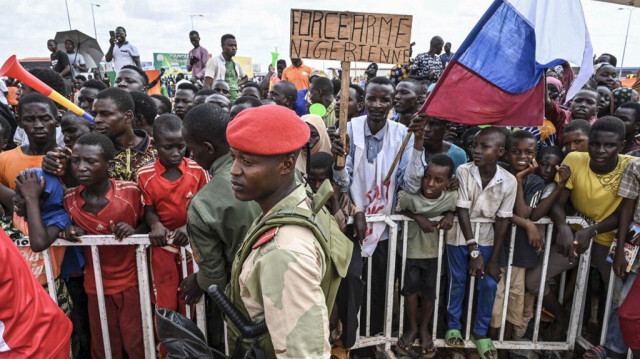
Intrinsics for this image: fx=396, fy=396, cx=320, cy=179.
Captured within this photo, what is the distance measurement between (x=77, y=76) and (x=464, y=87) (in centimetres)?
1015

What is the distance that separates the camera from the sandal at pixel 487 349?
3.36 metres

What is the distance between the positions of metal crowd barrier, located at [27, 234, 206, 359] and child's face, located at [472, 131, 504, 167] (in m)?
2.37

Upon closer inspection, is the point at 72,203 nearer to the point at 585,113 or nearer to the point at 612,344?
the point at 612,344

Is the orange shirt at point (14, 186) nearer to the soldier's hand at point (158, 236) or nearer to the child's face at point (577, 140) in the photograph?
the soldier's hand at point (158, 236)

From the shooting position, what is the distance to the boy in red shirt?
2.83 m

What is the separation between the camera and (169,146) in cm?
291

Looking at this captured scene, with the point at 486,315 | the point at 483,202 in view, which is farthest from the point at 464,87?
the point at 486,315

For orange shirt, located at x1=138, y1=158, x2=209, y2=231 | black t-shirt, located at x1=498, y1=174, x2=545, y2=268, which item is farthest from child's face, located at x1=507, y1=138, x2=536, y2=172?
orange shirt, located at x1=138, y1=158, x2=209, y2=231

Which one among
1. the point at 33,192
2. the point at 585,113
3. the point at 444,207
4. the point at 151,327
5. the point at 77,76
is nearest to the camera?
the point at 33,192

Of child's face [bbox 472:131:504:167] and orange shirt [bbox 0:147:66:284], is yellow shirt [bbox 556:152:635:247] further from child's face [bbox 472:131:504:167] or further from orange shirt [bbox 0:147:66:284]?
orange shirt [bbox 0:147:66:284]

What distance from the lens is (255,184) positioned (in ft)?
5.18

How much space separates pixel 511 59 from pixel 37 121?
3648 millimetres

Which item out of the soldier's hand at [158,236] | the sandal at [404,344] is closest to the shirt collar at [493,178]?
the sandal at [404,344]

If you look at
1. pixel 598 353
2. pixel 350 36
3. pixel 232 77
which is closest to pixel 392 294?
pixel 598 353
